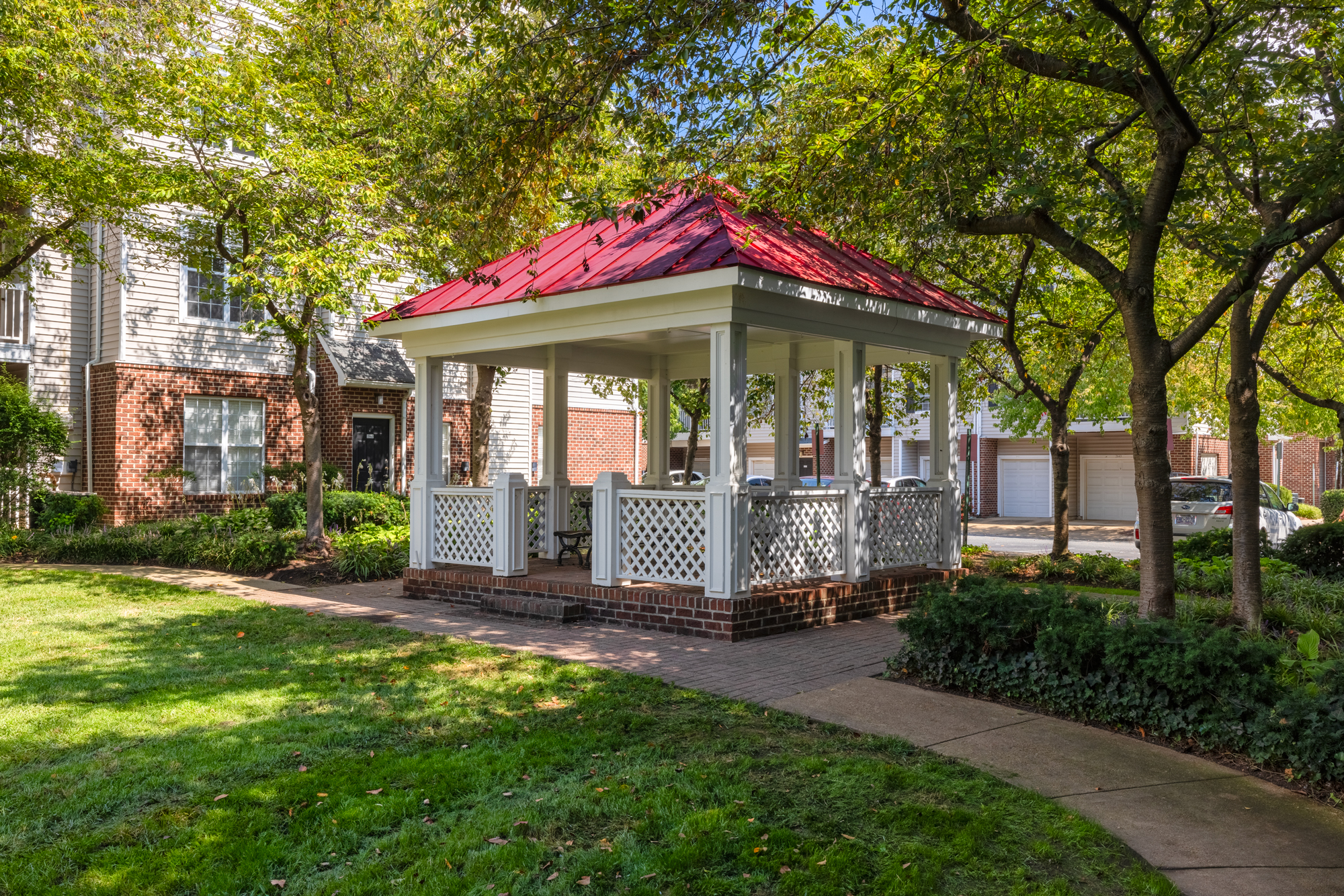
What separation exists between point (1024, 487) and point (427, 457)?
29.4 metres

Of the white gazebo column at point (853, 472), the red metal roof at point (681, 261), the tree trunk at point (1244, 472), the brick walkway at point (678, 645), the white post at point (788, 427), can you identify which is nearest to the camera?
the brick walkway at point (678, 645)

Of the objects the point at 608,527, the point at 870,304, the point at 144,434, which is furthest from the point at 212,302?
the point at 870,304

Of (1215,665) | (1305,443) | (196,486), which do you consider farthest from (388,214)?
(1305,443)

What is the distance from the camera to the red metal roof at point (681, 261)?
9297mm

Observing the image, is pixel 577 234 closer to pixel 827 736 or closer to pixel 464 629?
pixel 464 629

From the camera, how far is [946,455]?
478 inches

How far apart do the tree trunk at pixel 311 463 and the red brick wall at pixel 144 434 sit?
4.43 metres

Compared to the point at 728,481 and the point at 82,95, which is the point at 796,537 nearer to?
the point at 728,481

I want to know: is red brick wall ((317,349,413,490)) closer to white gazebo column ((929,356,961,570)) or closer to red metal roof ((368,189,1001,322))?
red metal roof ((368,189,1001,322))

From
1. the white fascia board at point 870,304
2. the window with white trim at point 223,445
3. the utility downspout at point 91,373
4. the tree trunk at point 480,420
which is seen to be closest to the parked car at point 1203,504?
the white fascia board at point 870,304

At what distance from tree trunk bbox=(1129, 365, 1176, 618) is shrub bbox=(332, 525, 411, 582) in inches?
371

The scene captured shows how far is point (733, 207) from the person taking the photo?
1074cm

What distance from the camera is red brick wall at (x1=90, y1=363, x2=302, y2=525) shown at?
18.2m

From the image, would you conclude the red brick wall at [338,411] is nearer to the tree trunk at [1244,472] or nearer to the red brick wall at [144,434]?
the red brick wall at [144,434]
